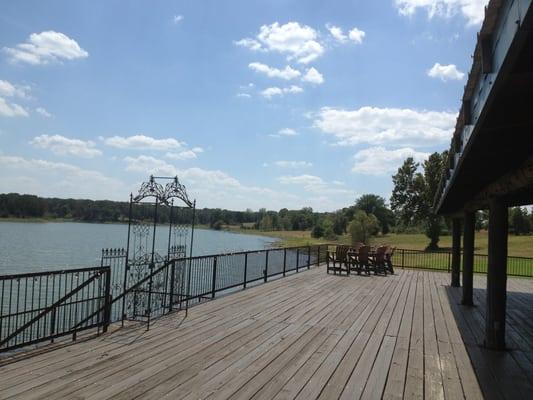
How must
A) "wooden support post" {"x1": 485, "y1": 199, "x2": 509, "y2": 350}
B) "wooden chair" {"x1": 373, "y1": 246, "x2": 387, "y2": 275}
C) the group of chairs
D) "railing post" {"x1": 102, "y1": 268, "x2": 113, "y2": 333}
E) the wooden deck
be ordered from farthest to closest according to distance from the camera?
"wooden chair" {"x1": 373, "y1": 246, "x2": 387, "y2": 275}, the group of chairs, "railing post" {"x1": 102, "y1": 268, "x2": 113, "y2": 333}, "wooden support post" {"x1": 485, "y1": 199, "x2": 509, "y2": 350}, the wooden deck

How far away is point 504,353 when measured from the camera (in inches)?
215

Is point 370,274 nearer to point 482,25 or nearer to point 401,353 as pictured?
point 401,353

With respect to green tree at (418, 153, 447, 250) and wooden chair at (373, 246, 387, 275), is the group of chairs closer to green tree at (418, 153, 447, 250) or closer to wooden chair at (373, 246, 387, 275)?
wooden chair at (373, 246, 387, 275)

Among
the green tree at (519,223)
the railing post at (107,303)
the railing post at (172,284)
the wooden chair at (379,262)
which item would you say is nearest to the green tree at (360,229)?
the green tree at (519,223)

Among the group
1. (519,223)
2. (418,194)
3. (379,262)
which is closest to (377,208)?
(519,223)

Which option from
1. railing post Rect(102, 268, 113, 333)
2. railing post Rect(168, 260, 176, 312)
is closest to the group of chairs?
railing post Rect(168, 260, 176, 312)

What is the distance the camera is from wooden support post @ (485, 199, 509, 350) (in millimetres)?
5618

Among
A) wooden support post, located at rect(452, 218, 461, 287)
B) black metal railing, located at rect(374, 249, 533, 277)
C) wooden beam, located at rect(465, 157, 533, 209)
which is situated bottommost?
black metal railing, located at rect(374, 249, 533, 277)

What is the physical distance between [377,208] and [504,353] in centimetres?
8008

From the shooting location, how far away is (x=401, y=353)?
17.1 feet

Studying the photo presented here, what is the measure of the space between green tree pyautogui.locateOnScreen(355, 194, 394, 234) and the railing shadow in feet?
236

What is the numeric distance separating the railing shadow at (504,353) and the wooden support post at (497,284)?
0.19 meters

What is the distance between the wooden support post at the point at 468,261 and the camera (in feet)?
29.1

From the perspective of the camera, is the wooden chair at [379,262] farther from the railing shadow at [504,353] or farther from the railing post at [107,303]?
the railing post at [107,303]
